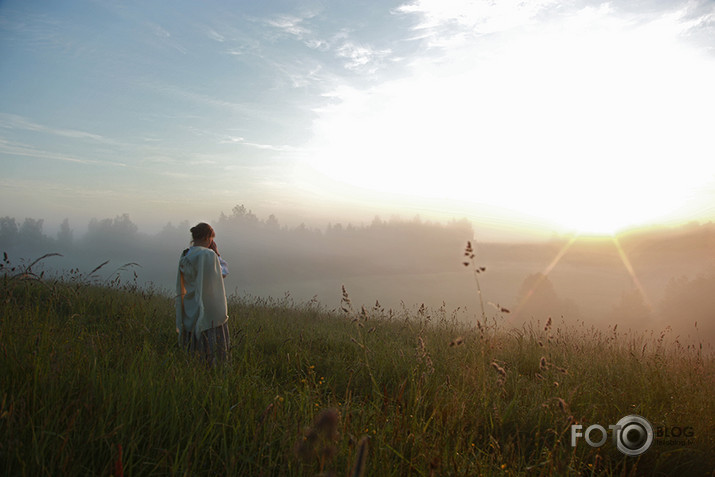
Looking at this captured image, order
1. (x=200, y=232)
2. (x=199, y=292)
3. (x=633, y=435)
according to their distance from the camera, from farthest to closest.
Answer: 1. (x=200, y=232)
2. (x=199, y=292)
3. (x=633, y=435)

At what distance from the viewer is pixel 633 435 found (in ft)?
10.8

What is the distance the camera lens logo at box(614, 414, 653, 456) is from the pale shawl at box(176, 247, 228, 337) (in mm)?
4572

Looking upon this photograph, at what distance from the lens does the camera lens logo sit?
3080 millimetres

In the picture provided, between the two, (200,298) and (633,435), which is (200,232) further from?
(633,435)

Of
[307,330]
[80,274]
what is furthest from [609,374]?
[80,274]

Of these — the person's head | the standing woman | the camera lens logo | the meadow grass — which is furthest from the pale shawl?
the camera lens logo

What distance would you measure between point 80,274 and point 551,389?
8.17m

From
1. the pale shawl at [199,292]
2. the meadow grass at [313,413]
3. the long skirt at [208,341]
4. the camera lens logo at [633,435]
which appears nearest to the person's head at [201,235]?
the pale shawl at [199,292]

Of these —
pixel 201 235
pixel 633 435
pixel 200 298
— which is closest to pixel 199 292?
pixel 200 298

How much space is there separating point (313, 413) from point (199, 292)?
2879 mm

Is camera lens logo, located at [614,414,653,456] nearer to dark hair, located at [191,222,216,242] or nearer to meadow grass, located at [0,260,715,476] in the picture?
meadow grass, located at [0,260,715,476]

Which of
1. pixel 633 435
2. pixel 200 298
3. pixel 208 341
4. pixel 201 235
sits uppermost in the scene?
pixel 201 235

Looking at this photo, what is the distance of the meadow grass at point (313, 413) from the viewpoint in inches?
74.4

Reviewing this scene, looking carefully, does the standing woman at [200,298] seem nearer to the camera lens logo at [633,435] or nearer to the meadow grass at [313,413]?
the meadow grass at [313,413]
